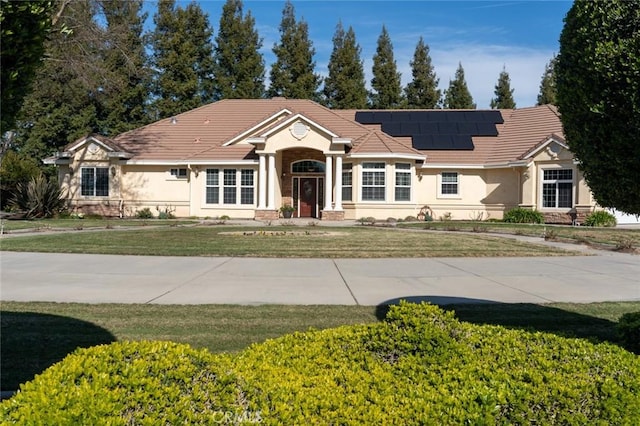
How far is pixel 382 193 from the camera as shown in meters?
29.8

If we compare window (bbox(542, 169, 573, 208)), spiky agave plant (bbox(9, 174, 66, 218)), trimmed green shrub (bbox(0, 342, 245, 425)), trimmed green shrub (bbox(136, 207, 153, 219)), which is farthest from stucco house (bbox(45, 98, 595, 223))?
trimmed green shrub (bbox(0, 342, 245, 425))

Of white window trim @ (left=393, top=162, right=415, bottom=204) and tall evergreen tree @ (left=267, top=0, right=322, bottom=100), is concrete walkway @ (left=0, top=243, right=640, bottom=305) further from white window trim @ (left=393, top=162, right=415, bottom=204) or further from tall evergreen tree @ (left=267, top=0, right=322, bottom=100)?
tall evergreen tree @ (left=267, top=0, right=322, bottom=100)

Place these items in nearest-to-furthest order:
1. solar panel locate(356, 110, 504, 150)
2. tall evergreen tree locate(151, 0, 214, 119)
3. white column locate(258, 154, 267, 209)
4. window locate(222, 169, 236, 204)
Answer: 1. white column locate(258, 154, 267, 209)
2. window locate(222, 169, 236, 204)
3. solar panel locate(356, 110, 504, 150)
4. tall evergreen tree locate(151, 0, 214, 119)

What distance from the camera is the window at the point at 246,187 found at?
30.9 meters

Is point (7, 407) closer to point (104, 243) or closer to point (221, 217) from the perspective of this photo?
point (104, 243)

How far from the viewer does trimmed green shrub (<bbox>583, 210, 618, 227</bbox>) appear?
27031 mm

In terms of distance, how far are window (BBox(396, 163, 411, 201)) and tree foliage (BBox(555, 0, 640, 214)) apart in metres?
25.4

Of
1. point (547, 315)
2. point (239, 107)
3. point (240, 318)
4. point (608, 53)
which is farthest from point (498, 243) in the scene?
point (239, 107)

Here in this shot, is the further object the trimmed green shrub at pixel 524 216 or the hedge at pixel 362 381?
the trimmed green shrub at pixel 524 216

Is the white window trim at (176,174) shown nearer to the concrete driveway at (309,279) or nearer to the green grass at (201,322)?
the concrete driveway at (309,279)

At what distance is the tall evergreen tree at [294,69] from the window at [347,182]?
1946cm

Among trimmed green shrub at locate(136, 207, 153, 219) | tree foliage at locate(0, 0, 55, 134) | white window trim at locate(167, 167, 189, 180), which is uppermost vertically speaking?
white window trim at locate(167, 167, 189, 180)

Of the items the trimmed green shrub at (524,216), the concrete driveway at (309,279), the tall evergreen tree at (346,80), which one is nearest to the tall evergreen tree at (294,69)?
the tall evergreen tree at (346,80)

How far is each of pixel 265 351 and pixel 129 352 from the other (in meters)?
1.65
